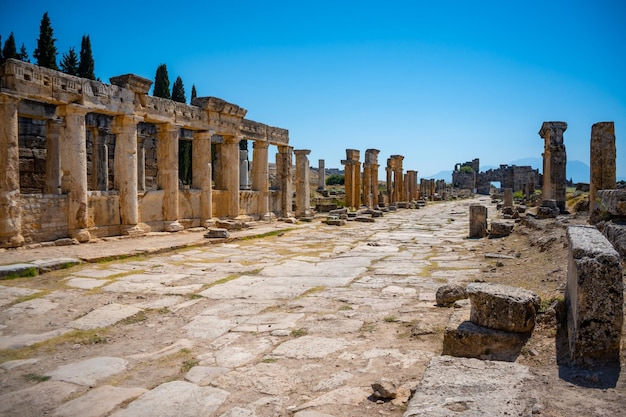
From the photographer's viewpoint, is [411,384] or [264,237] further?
[264,237]

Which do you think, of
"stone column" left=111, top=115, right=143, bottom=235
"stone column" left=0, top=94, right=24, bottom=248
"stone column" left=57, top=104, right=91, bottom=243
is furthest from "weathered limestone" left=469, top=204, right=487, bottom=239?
"stone column" left=0, top=94, right=24, bottom=248

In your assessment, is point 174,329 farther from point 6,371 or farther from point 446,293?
point 446,293

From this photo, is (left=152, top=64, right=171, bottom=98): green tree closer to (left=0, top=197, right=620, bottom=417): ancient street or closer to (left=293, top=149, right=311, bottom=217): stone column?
(left=293, top=149, right=311, bottom=217): stone column

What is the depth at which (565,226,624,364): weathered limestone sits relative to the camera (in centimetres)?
295

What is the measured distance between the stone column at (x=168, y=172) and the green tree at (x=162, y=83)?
15834 millimetres

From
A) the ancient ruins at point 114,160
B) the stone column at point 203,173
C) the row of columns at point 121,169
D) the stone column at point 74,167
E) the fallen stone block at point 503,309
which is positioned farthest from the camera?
the stone column at point 203,173

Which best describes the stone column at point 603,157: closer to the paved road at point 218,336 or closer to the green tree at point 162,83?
the paved road at point 218,336

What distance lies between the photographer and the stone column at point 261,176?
18.0m

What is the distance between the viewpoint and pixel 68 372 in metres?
3.62

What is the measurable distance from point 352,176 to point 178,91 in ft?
43.5

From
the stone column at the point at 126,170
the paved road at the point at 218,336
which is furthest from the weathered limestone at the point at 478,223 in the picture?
the stone column at the point at 126,170

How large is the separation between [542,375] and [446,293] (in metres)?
2.47

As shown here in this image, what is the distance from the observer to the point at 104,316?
16.8 ft

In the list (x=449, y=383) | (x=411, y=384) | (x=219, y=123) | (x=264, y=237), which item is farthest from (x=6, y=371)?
(x=219, y=123)
